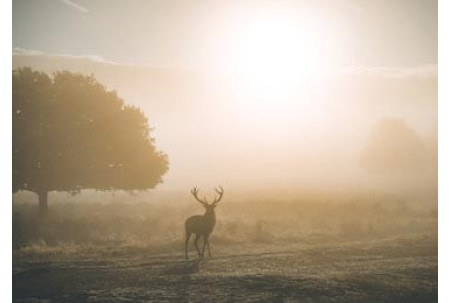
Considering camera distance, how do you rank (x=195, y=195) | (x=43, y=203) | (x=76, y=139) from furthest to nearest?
(x=76, y=139)
(x=43, y=203)
(x=195, y=195)

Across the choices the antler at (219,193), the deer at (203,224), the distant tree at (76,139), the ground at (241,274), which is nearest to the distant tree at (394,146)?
the ground at (241,274)

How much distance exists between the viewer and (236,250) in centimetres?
923

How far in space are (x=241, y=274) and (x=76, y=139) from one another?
Result: 3.74 m

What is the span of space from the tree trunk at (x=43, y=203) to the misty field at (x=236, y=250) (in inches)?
5.1

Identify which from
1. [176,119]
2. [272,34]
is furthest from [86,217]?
[272,34]

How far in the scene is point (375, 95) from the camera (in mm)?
10070

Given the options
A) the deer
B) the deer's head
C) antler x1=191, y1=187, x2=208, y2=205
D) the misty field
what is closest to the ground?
the misty field

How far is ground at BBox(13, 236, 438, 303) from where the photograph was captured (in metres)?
7.65

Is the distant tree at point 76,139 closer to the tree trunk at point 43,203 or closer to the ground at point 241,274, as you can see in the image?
the tree trunk at point 43,203

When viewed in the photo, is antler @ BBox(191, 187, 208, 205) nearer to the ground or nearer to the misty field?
the misty field

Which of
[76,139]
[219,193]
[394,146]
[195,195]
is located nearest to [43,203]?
[76,139]

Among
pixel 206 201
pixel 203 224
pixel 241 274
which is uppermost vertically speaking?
pixel 206 201

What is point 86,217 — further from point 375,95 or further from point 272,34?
point 375,95

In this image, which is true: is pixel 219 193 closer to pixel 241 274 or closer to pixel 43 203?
pixel 241 274
